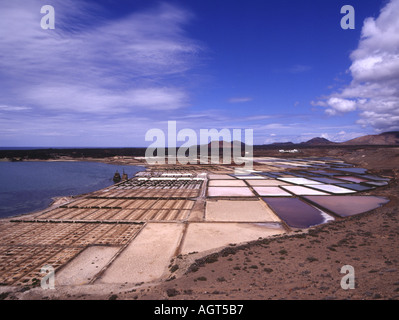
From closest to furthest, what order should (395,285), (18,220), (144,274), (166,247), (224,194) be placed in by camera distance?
1. (395,285)
2. (144,274)
3. (166,247)
4. (18,220)
5. (224,194)

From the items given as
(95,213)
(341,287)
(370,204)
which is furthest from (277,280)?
(370,204)

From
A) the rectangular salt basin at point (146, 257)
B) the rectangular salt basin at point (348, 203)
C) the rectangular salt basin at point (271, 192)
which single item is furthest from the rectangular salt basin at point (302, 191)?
the rectangular salt basin at point (146, 257)

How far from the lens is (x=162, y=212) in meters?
22.5

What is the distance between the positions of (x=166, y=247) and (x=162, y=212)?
8.20 m

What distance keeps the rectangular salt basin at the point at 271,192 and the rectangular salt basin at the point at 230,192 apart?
1.44m

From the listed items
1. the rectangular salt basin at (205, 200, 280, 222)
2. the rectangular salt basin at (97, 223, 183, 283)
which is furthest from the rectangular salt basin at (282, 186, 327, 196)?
the rectangular salt basin at (97, 223, 183, 283)

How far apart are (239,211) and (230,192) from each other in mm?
9351

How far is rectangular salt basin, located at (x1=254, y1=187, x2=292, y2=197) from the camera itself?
97.5 ft

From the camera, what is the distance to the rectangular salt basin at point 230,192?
98.4 feet

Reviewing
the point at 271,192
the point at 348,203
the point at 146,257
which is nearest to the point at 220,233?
the point at 146,257

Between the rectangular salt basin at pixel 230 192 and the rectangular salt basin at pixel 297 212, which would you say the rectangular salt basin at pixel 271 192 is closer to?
the rectangular salt basin at pixel 230 192

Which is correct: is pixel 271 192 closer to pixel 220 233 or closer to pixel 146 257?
pixel 220 233

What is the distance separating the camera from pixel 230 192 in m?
32.0
